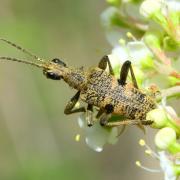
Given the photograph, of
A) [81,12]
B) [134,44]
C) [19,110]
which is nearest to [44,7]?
[81,12]

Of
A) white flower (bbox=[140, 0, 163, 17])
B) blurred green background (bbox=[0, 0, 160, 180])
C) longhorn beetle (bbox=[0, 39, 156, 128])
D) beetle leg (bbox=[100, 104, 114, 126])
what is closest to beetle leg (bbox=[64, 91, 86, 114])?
longhorn beetle (bbox=[0, 39, 156, 128])

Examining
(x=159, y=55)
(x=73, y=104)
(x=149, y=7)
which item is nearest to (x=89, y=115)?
(x=73, y=104)

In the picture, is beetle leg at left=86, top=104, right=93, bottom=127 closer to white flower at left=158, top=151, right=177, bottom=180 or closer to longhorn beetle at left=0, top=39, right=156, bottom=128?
longhorn beetle at left=0, top=39, right=156, bottom=128

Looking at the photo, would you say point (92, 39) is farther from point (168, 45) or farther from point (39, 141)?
point (168, 45)

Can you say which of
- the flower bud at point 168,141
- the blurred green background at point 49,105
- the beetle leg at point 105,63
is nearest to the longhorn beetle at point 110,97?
the beetle leg at point 105,63

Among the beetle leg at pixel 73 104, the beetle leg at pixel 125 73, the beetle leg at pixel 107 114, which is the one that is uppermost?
the beetle leg at pixel 125 73

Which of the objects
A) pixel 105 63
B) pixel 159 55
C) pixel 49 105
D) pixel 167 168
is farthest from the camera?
pixel 49 105

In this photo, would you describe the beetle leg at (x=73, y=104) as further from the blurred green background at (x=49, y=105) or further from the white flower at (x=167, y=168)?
the blurred green background at (x=49, y=105)

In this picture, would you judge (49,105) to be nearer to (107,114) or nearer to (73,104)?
(73,104)
